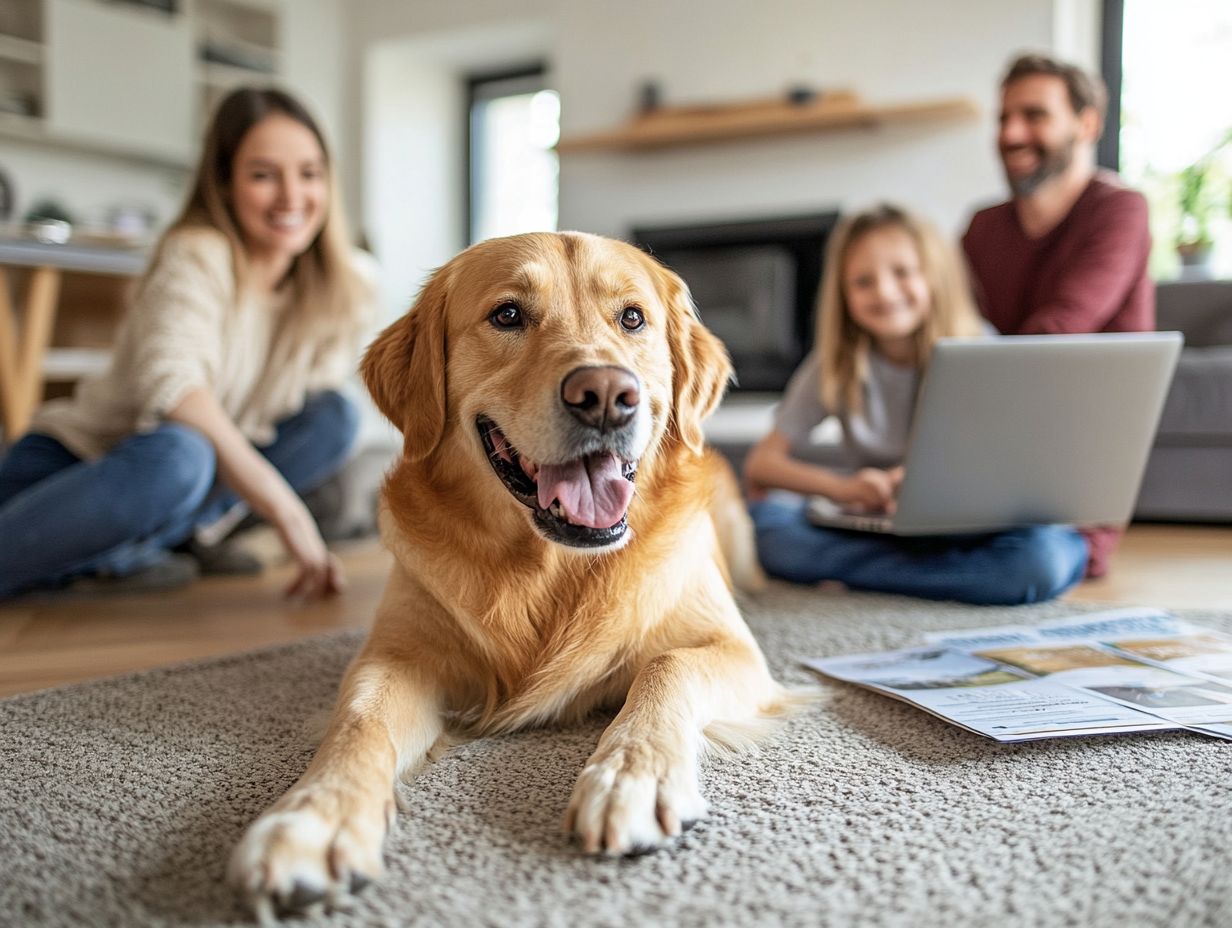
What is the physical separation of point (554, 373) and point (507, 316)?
0.21 meters

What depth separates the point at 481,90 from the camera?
25.2 ft

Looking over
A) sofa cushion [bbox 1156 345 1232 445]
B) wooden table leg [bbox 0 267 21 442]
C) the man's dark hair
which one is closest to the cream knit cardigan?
wooden table leg [bbox 0 267 21 442]

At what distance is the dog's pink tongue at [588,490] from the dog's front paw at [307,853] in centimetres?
47

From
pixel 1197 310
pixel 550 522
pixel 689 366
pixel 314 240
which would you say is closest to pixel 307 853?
pixel 550 522

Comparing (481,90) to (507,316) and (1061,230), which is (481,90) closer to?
(1061,230)

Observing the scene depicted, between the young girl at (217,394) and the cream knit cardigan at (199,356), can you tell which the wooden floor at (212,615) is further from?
the cream knit cardigan at (199,356)

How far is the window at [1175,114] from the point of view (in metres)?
4.98

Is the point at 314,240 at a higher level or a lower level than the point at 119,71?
lower

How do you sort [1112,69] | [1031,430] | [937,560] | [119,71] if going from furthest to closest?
[119,71], [1112,69], [937,560], [1031,430]

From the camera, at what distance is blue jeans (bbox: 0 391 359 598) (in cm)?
206

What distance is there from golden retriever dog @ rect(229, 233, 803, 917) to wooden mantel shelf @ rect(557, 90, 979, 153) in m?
4.29

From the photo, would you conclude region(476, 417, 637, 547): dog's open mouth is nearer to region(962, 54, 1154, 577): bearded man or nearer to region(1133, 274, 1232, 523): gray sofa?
region(962, 54, 1154, 577): bearded man

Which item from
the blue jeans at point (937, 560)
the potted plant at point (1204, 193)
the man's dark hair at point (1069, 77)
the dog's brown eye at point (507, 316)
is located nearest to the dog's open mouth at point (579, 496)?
the dog's brown eye at point (507, 316)

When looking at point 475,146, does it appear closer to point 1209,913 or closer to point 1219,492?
point 1219,492
